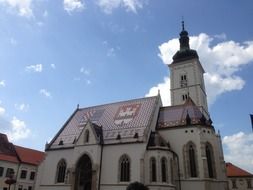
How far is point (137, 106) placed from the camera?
4238 centimetres

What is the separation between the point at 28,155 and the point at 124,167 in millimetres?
28687

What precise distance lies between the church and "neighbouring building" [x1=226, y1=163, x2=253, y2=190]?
87.1 feet

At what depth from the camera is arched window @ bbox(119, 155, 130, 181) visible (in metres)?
34.6

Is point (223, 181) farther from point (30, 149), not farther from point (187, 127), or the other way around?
point (30, 149)

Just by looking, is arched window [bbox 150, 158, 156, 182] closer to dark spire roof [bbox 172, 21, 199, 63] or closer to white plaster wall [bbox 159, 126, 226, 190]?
white plaster wall [bbox 159, 126, 226, 190]

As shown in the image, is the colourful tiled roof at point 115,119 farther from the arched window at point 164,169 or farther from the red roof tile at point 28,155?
the red roof tile at point 28,155

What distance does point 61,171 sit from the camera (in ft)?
132

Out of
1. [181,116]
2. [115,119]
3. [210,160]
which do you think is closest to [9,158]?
[115,119]

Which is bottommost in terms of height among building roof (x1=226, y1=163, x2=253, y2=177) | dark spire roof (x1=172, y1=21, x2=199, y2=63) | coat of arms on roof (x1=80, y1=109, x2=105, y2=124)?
building roof (x1=226, y1=163, x2=253, y2=177)

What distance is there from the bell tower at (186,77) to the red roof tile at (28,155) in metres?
31.6

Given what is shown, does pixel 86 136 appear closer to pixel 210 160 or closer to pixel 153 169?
pixel 153 169

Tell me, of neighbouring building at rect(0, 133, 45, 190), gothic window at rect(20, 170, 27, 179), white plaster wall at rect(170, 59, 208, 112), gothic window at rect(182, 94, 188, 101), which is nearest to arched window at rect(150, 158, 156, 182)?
white plaster wall at rect(170, 59, 208, 112)

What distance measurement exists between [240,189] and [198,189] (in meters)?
31.8

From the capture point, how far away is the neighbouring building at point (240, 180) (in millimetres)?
57938
